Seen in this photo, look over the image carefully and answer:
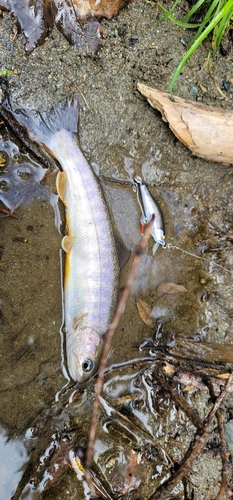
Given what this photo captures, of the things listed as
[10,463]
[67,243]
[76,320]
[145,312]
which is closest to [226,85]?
[67,243]

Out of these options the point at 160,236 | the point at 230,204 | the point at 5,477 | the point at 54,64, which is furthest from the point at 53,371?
the point at 54,64

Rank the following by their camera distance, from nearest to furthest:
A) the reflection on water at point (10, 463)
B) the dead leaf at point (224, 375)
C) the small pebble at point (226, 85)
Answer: the reflection on water at point (10, 463)
the dead leaf at point (224, 375)
the small pebble at point (226, 85)

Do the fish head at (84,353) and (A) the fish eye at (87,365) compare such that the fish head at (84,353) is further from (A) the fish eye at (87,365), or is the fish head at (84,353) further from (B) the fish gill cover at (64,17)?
(B) the fish gill cover at (64,17)

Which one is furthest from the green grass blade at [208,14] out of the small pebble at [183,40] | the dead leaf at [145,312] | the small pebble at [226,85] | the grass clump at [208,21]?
the dead leaf at [145,312]

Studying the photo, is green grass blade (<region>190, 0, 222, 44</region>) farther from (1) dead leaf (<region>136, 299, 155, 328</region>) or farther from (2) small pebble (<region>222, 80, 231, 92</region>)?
(1) dead leaf (<region>136, 299, 155, 328</region>)

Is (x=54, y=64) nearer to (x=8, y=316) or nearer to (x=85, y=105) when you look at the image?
(x=85, y=105)

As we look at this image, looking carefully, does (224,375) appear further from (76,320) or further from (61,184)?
(61,184)
